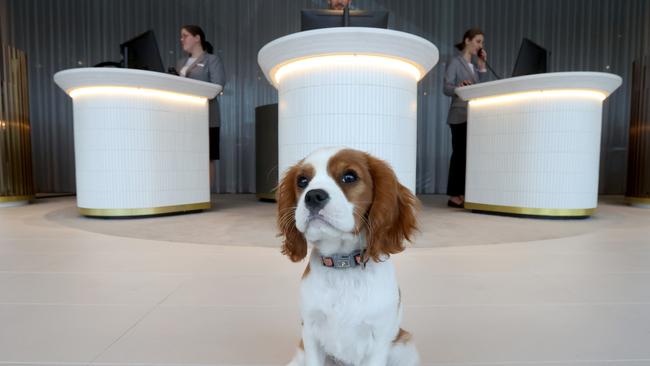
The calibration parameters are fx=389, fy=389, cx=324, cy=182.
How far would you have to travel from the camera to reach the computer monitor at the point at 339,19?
9.95 ft

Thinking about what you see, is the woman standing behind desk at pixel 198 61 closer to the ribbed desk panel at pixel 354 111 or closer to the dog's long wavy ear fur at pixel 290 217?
the ribbed desk panel at pixel 354 111

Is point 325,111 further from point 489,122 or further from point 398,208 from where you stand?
point 489,122

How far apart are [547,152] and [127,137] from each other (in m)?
3.99

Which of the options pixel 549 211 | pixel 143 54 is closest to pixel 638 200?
pixel 549 211

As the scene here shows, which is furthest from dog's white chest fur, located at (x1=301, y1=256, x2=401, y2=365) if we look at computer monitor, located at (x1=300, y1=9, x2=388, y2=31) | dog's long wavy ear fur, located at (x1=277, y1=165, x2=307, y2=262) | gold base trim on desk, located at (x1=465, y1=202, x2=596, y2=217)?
gold base trim on desk, located at (x1=465, y1=202, x2=596, y2=217)

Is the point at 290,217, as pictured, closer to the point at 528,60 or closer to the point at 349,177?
the point at 349,177

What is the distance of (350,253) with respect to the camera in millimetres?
846

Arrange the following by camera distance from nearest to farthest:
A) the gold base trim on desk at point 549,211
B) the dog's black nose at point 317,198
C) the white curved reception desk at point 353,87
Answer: the dog's black nose at point 317,198, the white curved reception desk at point 353,87, the gold base trim on desk at point 549,211

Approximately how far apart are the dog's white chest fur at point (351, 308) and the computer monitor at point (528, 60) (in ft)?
13.3

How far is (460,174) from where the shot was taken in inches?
189

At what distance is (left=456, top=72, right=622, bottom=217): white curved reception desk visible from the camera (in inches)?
144

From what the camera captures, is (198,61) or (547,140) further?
(198,61)

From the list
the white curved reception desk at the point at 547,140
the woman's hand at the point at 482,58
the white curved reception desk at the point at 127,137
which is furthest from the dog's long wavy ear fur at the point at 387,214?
the woman's hand at the point at 482,58

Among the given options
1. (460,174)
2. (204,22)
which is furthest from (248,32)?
(460,174)
